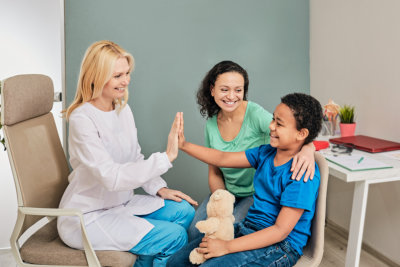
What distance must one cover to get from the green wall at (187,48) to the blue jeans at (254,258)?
4.65 ft

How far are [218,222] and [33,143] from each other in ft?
2.73

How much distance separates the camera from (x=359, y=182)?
1652 millimetres

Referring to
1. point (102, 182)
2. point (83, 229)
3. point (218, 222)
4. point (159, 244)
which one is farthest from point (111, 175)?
point (218, 222)

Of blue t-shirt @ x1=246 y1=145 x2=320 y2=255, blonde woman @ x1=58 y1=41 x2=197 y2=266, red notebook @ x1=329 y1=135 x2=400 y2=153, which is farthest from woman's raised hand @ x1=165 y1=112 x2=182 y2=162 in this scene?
red notebook @ x1=329 y1=135 x2=400 y2=153

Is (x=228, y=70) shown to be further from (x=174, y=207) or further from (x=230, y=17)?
(x=230, y=17)

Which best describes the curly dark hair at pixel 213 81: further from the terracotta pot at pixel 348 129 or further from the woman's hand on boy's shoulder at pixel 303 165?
the terracotta pot at pixel 348 129

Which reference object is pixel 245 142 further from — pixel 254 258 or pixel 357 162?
pixel 254 258

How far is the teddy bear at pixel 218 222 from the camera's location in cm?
126

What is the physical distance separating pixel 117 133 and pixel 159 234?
46 centimetres

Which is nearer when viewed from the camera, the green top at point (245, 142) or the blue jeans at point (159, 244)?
the blue jeans at point (159, 244)

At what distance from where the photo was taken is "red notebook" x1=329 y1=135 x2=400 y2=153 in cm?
187

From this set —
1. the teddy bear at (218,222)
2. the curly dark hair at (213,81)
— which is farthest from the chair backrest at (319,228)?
the curly dark hair at (213,81)

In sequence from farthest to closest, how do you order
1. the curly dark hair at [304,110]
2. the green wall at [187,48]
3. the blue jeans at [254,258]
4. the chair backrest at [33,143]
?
1. the green wall at [187,48]
2. the chair backrest at [33,143]
3. the curly dark hair at [304,110]
4. the blue jeans at [254,258]

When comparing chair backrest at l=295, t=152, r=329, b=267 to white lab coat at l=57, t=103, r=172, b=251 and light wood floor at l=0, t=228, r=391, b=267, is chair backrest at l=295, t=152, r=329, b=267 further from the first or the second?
light wood floor at l=0, t=228, r=391, b=267
